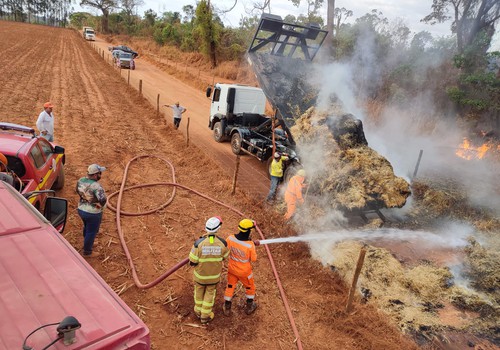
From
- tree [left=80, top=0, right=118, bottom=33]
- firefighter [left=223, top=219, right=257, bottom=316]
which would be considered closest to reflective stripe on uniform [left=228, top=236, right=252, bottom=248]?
firefighter [left=223, top=219, right=257, bottom=316]

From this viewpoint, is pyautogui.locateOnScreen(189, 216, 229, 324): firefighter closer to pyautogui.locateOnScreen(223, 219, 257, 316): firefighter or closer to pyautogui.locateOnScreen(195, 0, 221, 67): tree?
pyautogui.locateOnScreen(223, 219, 257, 316): firefighter

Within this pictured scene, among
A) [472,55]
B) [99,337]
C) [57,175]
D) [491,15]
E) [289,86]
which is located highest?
[491,15]

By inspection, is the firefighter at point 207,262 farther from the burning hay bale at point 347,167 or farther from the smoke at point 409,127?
the smoke at point 409,127

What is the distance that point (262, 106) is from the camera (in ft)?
43.4

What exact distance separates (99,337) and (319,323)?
380 centimetres

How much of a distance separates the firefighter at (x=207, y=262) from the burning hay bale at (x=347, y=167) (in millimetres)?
4388

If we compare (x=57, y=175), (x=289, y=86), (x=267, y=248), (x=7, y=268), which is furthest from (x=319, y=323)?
(x=289, y=86)

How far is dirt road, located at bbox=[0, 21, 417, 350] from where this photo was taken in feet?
15.8

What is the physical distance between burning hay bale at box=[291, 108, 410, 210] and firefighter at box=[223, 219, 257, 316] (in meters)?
3.92

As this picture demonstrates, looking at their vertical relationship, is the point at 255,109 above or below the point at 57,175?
above

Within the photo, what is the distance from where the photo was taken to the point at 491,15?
607 inches

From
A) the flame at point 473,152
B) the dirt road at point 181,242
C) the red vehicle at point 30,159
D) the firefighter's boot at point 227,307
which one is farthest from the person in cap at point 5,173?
the flame at point 473,152

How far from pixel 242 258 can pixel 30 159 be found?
410 centimetres

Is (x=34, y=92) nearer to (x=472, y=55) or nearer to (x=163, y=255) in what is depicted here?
(x=163, y=255)
